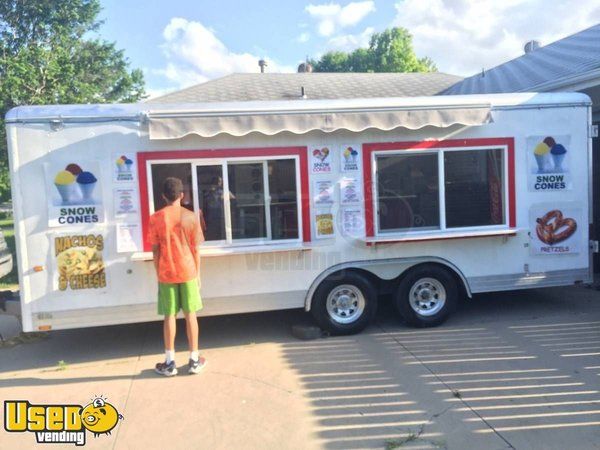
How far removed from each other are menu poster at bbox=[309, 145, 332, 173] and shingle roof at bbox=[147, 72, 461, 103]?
299 inches

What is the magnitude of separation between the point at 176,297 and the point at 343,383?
5.79 feet

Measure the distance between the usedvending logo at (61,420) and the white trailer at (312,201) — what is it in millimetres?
1086

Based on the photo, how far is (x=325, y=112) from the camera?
5.48 meters

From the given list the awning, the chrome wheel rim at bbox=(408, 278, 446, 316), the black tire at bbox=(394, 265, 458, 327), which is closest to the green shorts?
the awning

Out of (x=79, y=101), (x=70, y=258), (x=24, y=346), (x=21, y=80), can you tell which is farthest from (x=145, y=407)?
(x=79, y=101)

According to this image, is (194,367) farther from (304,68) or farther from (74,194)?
(304,68)

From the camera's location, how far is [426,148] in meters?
5.84

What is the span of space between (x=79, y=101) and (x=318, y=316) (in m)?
12.0

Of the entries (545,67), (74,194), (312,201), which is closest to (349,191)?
(312,201)

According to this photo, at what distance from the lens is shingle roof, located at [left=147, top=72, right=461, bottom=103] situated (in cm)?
1302

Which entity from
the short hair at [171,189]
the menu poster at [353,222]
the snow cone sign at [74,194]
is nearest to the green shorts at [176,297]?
the short hair at [171,189]

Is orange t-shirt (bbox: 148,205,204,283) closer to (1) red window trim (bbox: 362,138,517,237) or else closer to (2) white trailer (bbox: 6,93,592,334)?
(2) white trailer (bbox: 6,93,592,334)

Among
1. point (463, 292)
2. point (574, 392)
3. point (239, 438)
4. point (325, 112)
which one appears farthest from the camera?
point (463, 292)

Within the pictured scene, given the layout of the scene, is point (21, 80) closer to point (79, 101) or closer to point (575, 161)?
point (79, 101)
